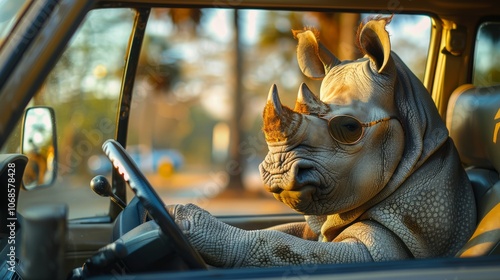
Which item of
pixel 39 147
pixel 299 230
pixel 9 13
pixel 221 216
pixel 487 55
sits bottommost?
pixel 221 216

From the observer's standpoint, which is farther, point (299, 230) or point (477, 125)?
point (299, 230)

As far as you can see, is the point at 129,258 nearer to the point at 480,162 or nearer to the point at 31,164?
the point at 31,164

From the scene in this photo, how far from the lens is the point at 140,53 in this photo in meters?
3.36

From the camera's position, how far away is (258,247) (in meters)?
2.13

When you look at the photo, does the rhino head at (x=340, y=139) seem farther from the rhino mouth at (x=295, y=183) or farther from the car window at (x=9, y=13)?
the car window at (x=9, y=13)

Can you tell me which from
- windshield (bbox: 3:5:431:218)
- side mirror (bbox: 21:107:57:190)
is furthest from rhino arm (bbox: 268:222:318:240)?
windshield (bbox: 3:5:431:218)

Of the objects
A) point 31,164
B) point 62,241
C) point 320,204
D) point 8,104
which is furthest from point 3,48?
point 31,164

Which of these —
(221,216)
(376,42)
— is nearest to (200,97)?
(221,216)

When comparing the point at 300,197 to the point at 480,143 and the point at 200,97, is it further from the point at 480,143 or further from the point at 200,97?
the point at 200,97

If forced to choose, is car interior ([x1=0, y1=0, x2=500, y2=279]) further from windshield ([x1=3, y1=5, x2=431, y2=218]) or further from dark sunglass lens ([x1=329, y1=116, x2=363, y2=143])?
windshield ([x1=3, y1=5, x2=431, y2=218])

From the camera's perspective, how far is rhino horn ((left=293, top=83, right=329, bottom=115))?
227 centimetres

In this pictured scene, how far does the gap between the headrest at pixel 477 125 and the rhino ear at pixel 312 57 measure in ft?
1.75

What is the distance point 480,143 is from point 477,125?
0.22 feet

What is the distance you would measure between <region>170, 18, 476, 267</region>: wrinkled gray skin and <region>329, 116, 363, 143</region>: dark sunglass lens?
0.02 metres
